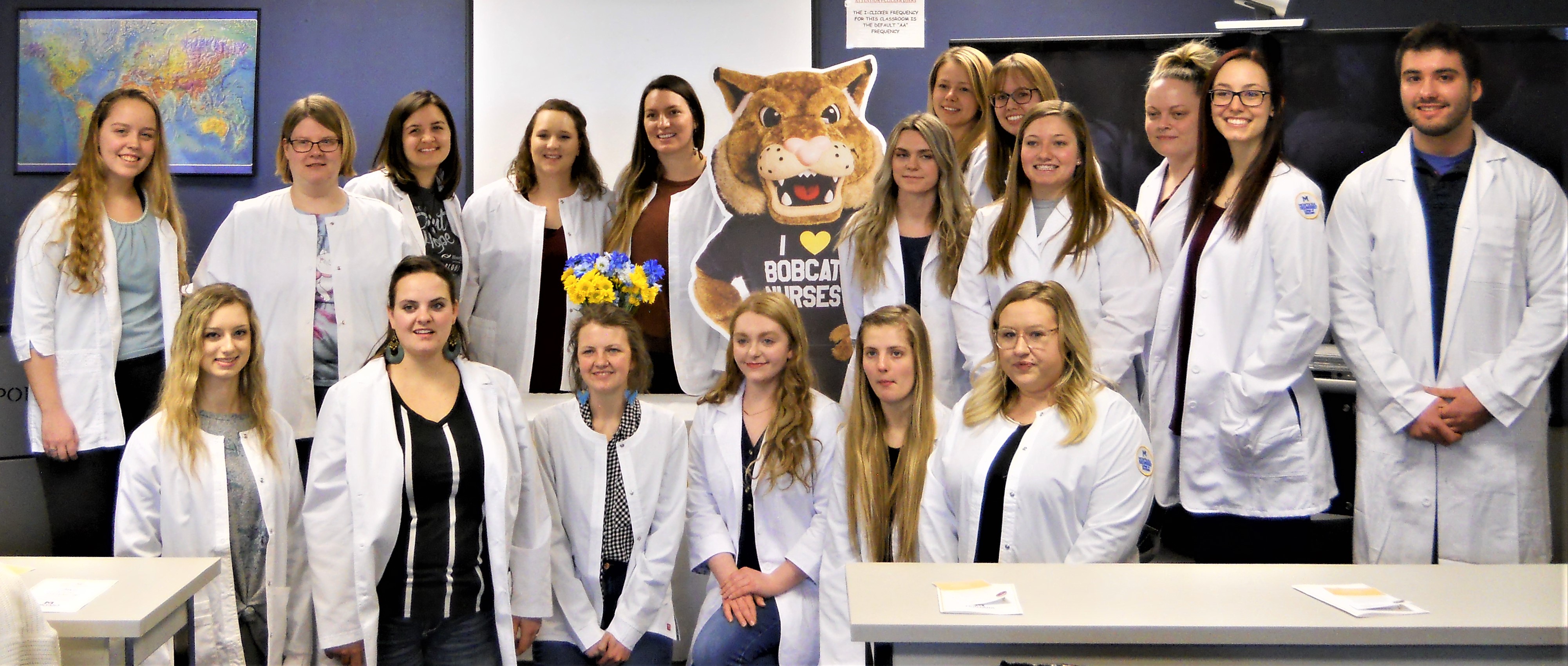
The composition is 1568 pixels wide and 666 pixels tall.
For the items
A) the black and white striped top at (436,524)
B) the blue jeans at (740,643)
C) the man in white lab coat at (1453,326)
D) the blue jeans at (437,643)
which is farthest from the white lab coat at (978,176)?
the blue jeans at (437,643)

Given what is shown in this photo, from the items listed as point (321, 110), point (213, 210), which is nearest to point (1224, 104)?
point (321, 110)

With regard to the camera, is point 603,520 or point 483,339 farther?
point 483,339

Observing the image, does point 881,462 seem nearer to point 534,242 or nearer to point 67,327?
point 534,242

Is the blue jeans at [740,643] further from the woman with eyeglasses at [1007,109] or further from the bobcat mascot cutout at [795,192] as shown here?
the woman with eyeglasses at [1007,109]

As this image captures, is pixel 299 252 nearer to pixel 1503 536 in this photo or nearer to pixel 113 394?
pixel 113 394

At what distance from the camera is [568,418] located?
2920 mm

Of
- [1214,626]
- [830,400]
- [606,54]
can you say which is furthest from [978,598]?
[606,54]

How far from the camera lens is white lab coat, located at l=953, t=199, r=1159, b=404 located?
9.58ft

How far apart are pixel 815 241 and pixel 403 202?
123 cm

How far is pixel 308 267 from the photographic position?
316 centimetres

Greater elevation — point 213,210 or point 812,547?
point 213,210

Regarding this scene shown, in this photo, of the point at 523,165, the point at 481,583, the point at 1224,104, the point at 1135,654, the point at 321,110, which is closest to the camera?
the point at 1135,654

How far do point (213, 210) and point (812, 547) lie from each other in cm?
285

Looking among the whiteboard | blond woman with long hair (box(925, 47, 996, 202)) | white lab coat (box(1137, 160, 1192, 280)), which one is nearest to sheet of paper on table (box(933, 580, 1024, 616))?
white lab coat (box(1137, 160, 1192, 280))
